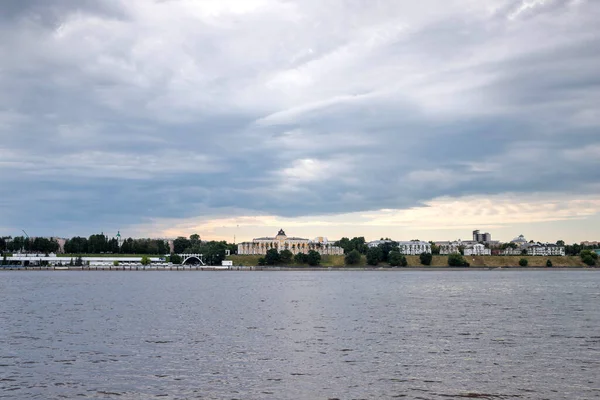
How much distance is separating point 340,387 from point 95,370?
1536 centimetres

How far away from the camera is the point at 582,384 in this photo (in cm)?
3472

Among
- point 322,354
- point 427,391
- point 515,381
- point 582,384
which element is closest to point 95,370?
point 322,354

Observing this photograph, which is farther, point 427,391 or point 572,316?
point 572,316

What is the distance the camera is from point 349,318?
69.4 metres

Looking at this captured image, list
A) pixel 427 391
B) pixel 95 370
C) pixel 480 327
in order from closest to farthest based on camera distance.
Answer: pixel 427 391, pixel 95 370, pixel 480 327

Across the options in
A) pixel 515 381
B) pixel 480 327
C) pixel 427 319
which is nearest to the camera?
pixel 515 381

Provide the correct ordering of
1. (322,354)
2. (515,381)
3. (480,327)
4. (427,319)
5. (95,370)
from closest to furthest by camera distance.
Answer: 1. (515,381)
2. (95,370)
3. (322,354)
4. (480,327)
5. (427,319)

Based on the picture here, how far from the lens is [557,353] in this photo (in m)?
44.6

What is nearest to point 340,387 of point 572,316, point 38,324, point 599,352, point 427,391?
point 427,391

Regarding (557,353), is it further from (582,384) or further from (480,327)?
(480,327)

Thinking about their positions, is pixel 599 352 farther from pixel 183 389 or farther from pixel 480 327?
pixel 183 389

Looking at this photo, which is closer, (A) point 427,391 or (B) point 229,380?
(A) point 427,391

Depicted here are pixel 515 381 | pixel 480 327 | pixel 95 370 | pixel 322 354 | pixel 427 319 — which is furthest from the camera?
pixel 427 319

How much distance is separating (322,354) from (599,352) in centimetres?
1966
